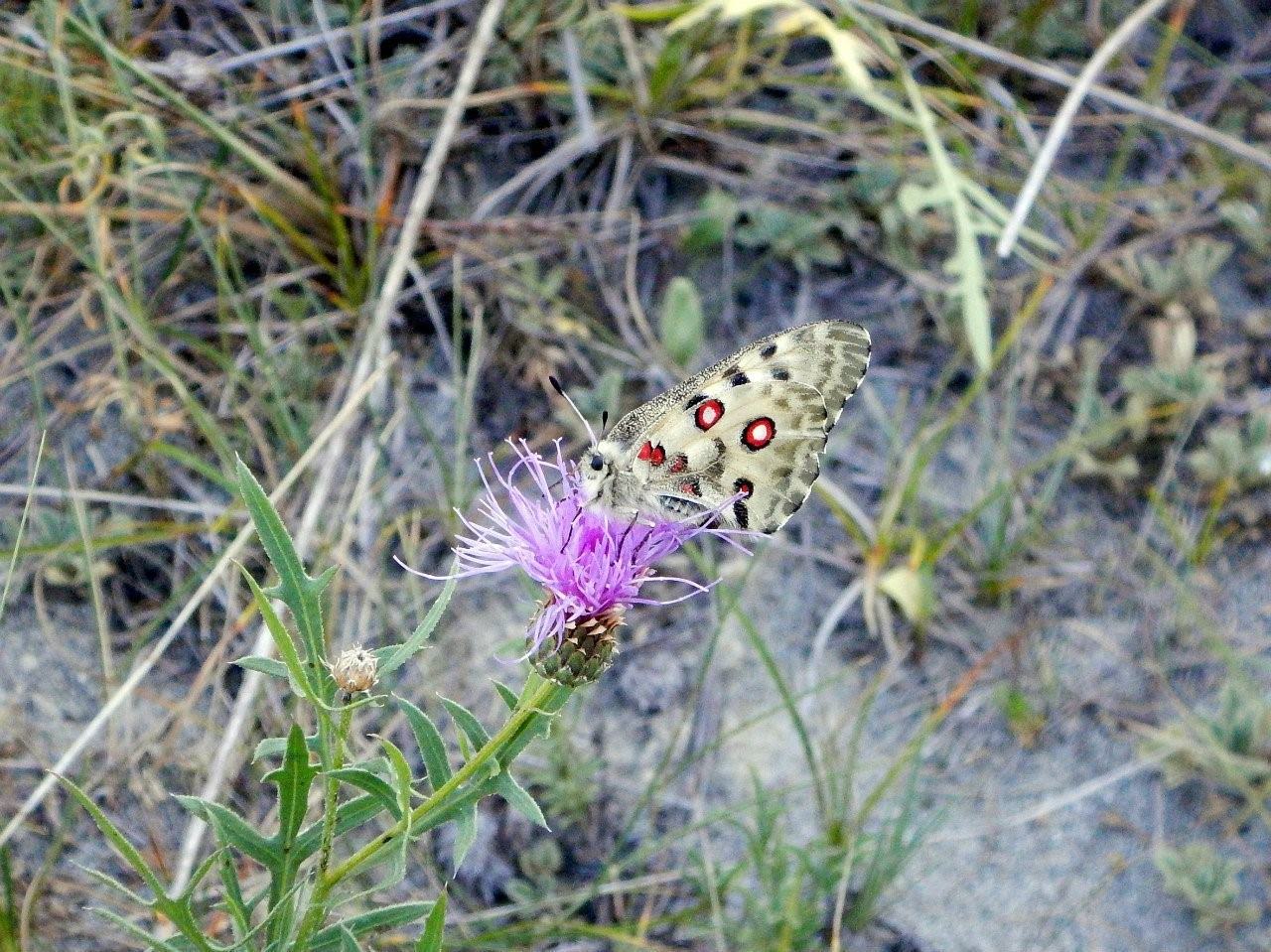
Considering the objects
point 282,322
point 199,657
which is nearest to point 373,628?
point 199,657

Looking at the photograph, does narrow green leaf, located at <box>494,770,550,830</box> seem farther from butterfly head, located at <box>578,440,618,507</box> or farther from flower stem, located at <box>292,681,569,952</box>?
butterfly head, located at <box>578,440,618,507</box>

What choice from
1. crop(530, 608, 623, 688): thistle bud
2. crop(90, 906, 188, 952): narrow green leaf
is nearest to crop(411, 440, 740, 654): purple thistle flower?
crop(530, 608, 623, 688): thistle bud

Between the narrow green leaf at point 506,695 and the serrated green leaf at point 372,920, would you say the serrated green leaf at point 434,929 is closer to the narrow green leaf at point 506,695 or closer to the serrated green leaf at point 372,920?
the serrated green leaf at point 372,920

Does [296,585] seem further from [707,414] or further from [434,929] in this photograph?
[707,414]

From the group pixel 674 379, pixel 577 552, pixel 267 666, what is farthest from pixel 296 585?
pixel 674 379

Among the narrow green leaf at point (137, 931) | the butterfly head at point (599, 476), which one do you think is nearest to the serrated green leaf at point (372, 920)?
the narrow green leaf at point (137, 931)

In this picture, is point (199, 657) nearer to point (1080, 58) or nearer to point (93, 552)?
point (93, 552)
